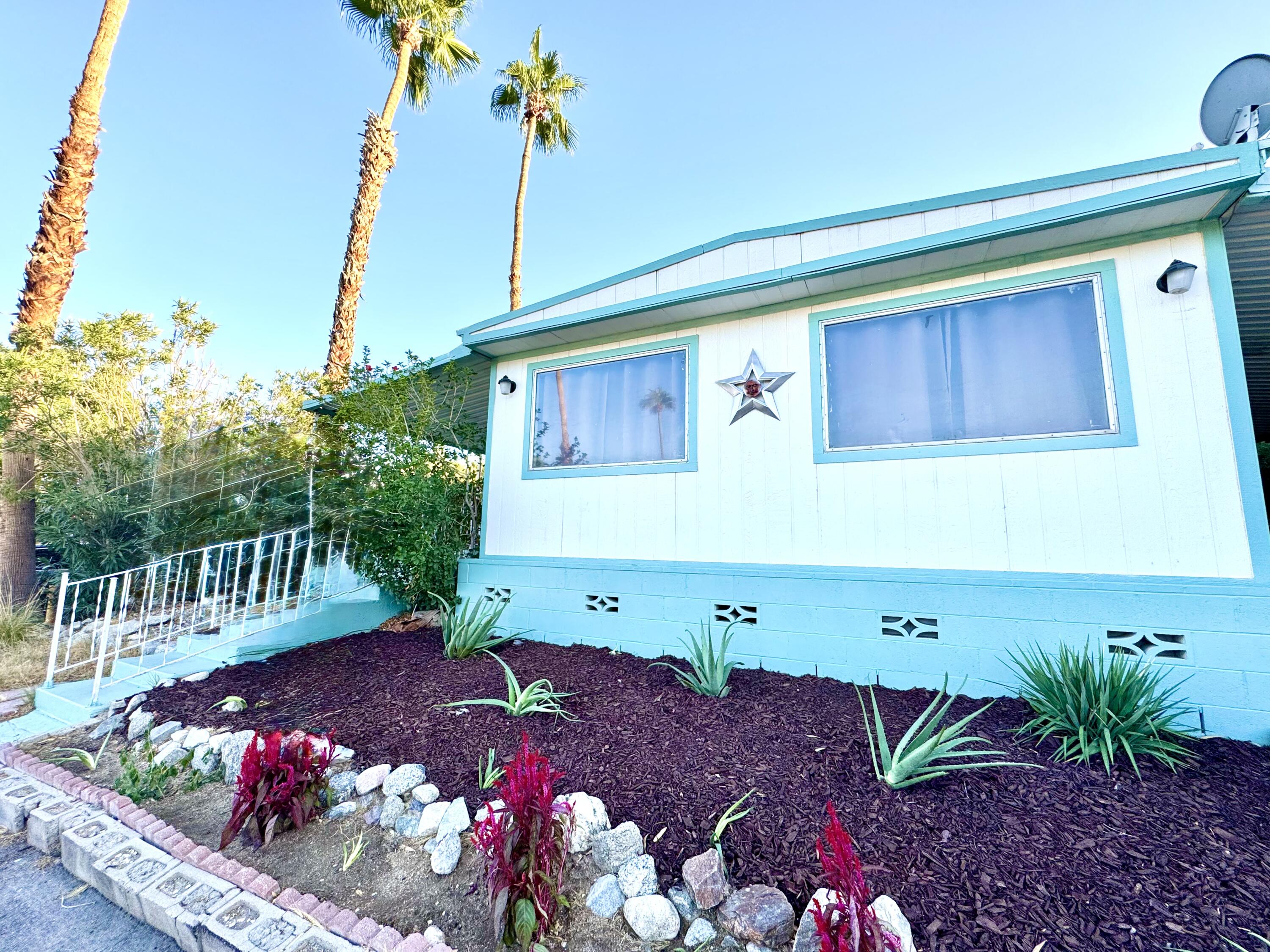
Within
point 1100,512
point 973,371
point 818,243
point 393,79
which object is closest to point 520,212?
point 393,79

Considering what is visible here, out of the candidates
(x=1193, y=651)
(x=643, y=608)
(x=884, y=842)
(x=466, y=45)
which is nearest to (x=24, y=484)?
(x=643, y=608)

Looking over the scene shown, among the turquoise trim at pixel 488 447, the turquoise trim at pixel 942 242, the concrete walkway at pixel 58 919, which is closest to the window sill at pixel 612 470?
the turquoise trim at pixel 488 447

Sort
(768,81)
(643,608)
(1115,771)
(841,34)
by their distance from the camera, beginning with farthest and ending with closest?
(768,81), (841,34), (643,608), (1115,771)

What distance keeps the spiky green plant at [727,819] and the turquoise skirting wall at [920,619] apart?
1.73m

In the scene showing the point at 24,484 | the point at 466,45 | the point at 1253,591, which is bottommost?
the point at 1253,591

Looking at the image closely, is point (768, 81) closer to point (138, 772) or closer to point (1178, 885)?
point (1178, 885)

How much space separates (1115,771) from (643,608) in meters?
2.93

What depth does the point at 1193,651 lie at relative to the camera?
9.72 feet

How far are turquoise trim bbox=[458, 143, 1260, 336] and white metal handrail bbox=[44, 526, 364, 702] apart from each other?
3216 millimetres

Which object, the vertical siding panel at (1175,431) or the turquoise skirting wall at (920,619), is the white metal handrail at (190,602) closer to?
the turquoise skirting wall at (920,619)

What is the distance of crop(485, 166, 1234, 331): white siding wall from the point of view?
3.27m

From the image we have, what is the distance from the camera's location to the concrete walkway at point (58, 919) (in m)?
1.89

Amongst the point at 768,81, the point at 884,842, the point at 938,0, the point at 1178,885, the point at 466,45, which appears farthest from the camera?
the point at 466,45

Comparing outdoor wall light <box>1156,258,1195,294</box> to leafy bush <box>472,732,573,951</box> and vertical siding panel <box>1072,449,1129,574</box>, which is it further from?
leafy bush <box>472,732,573,951</box>
